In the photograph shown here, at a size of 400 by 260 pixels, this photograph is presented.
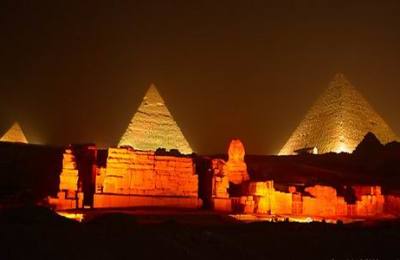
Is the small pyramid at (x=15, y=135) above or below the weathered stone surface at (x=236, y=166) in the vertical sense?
above

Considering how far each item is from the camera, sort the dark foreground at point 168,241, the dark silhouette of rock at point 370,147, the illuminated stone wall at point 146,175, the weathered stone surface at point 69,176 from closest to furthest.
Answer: the dark foreground at point 168,241, the weathered stone surface at point 69,176, the illuminated stone wall at point 146,175, the dark silhouette of rock at point 370,147

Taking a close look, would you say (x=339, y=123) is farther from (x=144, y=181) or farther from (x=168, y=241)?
(x=168, y=241)

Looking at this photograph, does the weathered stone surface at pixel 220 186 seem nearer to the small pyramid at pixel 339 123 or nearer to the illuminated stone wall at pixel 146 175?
the illuminated stone wall at pixel 146 175

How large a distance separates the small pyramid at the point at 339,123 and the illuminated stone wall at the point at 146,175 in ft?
86.2

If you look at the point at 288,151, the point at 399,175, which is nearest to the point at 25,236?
the point at 399,175

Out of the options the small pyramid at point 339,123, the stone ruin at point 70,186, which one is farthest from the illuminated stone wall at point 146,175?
the small pyramid at point 339,123

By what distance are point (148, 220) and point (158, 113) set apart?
78.3ft

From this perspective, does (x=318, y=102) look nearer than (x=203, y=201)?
No

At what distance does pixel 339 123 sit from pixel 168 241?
36058 millimetres

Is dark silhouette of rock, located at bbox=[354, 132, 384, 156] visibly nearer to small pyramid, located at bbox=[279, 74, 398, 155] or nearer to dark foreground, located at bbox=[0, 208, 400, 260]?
small pyramid, located at bbox=[279, 74, 398, 155]

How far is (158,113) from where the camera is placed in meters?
37.1

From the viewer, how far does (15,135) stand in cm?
4056

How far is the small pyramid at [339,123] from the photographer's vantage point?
42156 millimetres

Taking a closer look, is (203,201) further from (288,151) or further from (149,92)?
(288,151)
